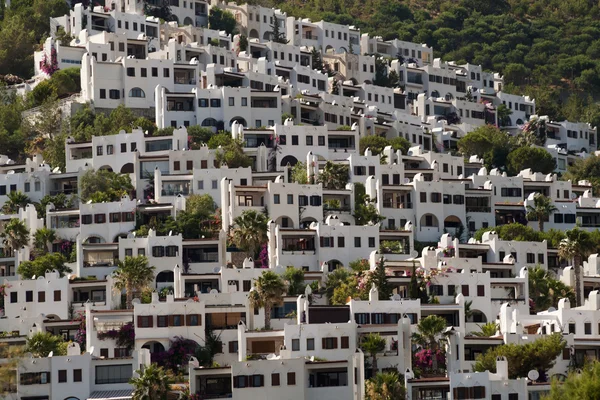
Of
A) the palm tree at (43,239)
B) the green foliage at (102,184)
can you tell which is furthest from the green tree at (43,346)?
the green foliage at (102,184)

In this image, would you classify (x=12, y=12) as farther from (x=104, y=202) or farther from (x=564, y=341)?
(x=564, y=341)

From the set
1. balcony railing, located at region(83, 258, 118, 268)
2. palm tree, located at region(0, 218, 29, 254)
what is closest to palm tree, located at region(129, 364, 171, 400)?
balcony railing, located at region(83, 258, 118, 268)

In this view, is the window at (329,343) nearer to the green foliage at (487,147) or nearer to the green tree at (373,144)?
the green tree at (373,144)

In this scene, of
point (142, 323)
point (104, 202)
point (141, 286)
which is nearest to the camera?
point (142, 323)

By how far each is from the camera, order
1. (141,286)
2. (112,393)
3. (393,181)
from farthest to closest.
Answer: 1. (393,181)
2. (141,286)
3. (112,393)

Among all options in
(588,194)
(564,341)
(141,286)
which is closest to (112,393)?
(141,286)

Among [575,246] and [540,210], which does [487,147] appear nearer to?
[540,210]

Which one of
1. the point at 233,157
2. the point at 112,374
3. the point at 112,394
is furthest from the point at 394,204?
the point at 112,394
